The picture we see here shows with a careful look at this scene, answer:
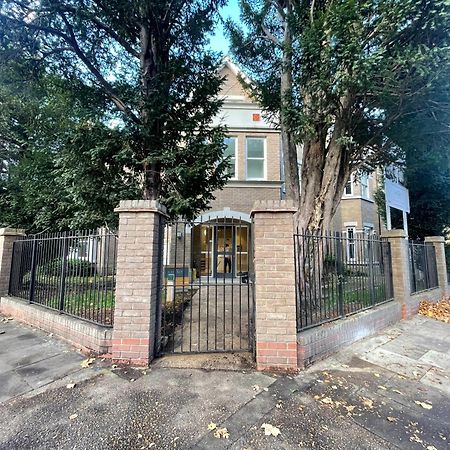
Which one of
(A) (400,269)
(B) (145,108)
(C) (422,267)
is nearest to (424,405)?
(A) (400,269)

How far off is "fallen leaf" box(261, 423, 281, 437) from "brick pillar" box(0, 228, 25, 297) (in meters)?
7.40

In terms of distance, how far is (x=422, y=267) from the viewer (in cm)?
821

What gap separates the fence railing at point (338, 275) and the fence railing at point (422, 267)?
1389 millimetres

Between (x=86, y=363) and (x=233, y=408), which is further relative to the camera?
(x=86, y=363)

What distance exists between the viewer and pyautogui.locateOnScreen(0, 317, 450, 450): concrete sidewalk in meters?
2.44

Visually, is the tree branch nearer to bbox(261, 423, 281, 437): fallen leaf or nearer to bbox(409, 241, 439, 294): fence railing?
bbox(261, 423, 281, 437): fallen leaf

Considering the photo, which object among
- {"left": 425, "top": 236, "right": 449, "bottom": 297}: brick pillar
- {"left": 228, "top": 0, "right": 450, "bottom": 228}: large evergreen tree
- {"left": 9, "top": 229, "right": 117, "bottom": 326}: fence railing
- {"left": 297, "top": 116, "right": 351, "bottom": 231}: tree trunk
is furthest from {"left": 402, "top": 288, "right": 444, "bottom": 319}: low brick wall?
{"left": 9, "top": 229, "right": 117, "bottom": 326}: fence railing

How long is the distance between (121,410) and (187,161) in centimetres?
511

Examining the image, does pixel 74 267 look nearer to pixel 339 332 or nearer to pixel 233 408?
pixel 233 408

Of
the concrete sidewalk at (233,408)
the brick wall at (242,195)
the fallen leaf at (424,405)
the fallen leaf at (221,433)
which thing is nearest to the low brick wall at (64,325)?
the concrete sidewalk at (233,408)

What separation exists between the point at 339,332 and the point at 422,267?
17.8ft

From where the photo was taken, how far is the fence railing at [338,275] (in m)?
4.59

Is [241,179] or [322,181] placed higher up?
[241,179]

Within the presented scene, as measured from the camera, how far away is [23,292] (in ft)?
22.0
